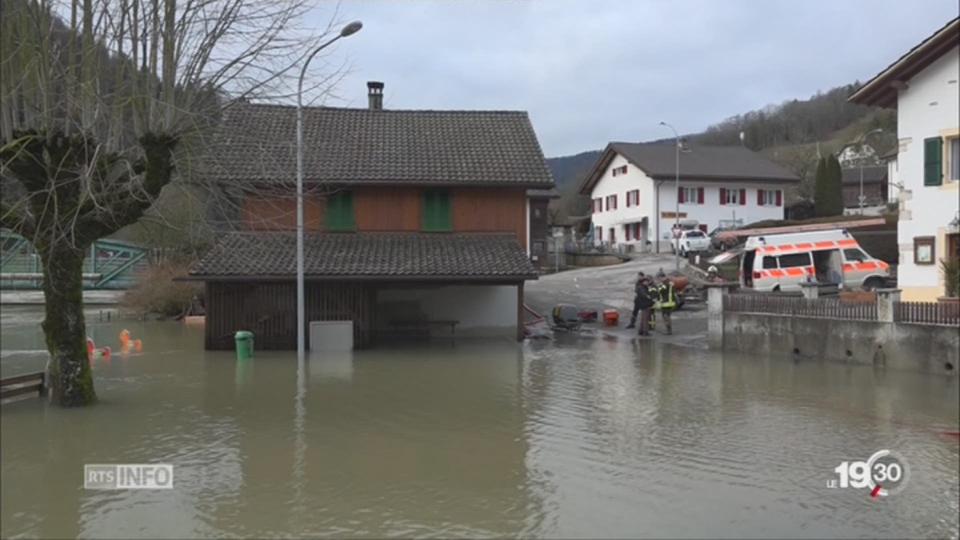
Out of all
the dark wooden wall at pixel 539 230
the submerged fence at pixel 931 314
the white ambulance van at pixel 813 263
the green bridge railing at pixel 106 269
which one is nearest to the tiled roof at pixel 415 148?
the white ambulance van at pixel 813 263

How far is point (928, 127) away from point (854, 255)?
2416cm

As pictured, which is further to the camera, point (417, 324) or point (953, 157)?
point (417, 324)

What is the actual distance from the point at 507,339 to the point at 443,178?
543 cm

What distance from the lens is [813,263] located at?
2583 centimetres

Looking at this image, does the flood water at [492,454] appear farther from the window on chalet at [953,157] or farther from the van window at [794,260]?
the van window at [794,260]

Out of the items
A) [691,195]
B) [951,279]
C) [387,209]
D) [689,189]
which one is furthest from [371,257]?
[691,195]

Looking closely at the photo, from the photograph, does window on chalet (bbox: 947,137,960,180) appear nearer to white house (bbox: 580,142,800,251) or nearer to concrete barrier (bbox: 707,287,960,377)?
concrete barrier (bbox: 707,287,960,377)

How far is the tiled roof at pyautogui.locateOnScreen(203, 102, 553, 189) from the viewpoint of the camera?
76.9 feet

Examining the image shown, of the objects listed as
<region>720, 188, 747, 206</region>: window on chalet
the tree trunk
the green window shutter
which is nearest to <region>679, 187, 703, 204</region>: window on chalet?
<region>720, 188, 747, 206</region>: window on chalet

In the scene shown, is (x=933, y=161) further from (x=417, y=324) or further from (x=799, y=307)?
(x=417, y=324)

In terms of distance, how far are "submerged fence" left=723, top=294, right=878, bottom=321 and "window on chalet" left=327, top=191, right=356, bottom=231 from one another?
11.5 m

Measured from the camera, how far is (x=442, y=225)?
23.9m

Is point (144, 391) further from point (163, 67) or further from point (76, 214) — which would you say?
point (163, 67)

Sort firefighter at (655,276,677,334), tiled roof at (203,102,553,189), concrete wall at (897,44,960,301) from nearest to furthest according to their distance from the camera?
concrete wall at (897,44,960,301), firefighter at (655,276,677,334), tiled roof at (203,102,553,189)
